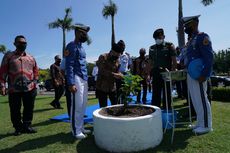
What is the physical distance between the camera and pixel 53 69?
32.2 ft

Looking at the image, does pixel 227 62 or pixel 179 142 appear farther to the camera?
pixel 227 62

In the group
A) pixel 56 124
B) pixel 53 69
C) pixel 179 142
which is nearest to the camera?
pixel 179 142

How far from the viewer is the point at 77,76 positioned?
5246mm

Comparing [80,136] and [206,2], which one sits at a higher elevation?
[206,2]

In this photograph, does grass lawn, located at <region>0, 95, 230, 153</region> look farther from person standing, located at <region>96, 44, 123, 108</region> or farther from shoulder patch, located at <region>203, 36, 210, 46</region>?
shoulder patch, located at <region>203, 36, 210, 46</region>

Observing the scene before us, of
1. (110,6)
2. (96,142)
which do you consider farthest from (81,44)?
(110,6)

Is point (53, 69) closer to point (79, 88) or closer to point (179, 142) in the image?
point (79, 88)

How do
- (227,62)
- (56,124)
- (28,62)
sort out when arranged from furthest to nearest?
(227,62) < (56,124) < (28,62)

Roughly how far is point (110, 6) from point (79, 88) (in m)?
31.2

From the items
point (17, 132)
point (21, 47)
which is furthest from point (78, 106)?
point (21, 47)

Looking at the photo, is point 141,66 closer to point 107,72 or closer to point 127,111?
point 107,72

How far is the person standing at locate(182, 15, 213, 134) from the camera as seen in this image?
481 cm

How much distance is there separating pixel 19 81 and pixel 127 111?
240 cm

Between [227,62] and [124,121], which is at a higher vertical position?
[227,62]
